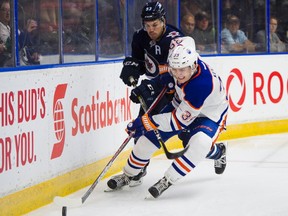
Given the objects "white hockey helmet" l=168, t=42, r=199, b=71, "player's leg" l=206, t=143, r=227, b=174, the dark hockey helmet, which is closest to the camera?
"white hockey helmet" l=168, t=42, r=199, b=71

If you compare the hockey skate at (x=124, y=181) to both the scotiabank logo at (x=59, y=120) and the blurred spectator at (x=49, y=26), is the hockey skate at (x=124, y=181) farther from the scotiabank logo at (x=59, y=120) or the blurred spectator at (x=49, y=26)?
the blurred spectator at (x=49, y=26)

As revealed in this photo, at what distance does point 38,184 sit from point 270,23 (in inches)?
156

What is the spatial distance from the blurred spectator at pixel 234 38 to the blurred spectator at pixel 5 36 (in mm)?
3565

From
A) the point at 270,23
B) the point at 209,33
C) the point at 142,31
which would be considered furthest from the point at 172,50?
the point at 270,23

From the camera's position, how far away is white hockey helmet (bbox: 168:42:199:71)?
5.08 meters

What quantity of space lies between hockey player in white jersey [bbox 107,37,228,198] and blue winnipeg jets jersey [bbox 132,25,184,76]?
0.27 meters

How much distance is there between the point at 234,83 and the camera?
7809 mm

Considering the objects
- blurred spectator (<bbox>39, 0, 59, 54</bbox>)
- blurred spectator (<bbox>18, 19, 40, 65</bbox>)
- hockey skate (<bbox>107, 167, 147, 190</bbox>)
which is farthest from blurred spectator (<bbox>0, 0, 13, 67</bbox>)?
hockey skate (<bbox>107, 167, 147, 190</bbox>)

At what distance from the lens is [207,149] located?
5242 millimetres

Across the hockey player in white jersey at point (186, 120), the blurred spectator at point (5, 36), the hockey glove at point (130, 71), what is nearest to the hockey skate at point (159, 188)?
the hockey player in white jersey at point (186, 120)

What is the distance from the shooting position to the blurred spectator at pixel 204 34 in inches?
306

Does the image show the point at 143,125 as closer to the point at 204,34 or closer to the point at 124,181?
the point at 124,181

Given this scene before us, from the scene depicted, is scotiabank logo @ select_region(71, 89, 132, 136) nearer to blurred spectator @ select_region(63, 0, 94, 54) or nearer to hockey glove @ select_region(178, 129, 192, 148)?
blurred spectator @ select_region(63, 0, 94, 54)

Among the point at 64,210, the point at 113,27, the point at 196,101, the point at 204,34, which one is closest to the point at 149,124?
the point at 196,101
